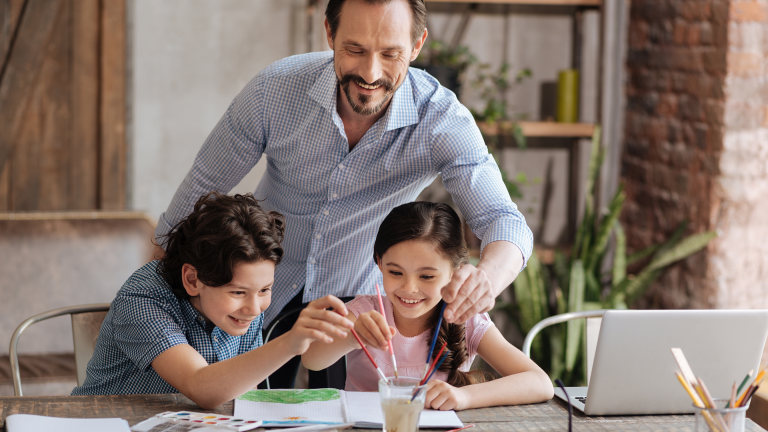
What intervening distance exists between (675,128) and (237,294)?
2.20 meters

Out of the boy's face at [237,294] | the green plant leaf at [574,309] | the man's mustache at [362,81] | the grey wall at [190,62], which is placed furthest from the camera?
the grey wall at [190,62]

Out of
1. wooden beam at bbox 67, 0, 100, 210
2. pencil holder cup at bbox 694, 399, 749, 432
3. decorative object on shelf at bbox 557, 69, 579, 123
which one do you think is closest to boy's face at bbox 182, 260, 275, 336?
pencil holder cup at bbox 694, 399, 749, 432

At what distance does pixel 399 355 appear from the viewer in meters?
1.74

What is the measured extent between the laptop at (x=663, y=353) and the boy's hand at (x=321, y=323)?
449mm

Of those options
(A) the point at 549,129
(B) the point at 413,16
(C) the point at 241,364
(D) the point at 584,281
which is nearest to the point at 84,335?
(C) the point at 241,364

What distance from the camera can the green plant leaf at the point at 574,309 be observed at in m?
2.74

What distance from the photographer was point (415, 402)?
1.15 meters

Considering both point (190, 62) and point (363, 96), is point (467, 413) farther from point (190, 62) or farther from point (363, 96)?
point (190, 62)

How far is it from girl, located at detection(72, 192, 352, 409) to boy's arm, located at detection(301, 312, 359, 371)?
0.17 meters

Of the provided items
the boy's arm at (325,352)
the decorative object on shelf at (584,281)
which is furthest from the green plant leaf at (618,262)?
the boy's arm at (325,352)

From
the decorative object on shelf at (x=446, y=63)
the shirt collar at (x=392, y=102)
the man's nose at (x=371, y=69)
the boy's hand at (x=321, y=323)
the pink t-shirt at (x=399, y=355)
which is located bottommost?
the pink t-shirt at (x=399, y=355)

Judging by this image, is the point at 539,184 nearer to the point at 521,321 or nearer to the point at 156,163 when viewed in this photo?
the point at 521,321

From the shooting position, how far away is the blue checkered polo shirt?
139 centimetres

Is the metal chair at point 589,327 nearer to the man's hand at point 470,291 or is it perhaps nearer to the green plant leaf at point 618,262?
the man's hand at point 470,291
